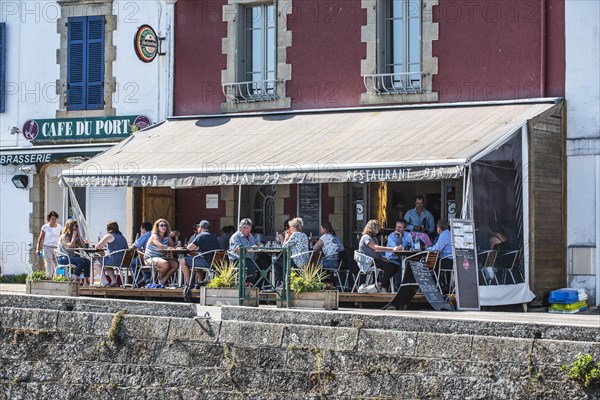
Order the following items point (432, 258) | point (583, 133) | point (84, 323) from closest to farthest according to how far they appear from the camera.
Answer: point (84, 323) < point (432, 258) < point (583, 133)

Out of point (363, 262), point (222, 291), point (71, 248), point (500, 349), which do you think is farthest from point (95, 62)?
point (500, 349)

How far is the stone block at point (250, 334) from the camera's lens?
11.8 metres

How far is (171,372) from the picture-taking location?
1247 centimetres

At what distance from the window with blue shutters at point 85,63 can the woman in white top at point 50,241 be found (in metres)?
2.16

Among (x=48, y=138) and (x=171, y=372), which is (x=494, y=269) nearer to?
(x=171, y=372)

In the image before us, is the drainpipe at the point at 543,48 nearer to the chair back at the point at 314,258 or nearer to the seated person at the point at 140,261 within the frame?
the chair back at the point at 314,258

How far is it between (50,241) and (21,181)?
2287 millimetres

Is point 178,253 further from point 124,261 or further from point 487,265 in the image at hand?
point 487,265

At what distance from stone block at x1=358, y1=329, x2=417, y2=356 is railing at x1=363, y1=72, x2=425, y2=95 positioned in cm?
788

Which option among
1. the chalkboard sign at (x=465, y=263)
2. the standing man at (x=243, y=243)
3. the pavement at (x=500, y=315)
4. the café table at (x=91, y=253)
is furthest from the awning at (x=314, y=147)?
the pavement at (x=500, y=315)

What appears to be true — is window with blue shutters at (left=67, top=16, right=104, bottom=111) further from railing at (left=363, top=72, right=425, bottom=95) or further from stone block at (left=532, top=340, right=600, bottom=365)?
stone block at (left=532, top=340, right=600, bottom=365)

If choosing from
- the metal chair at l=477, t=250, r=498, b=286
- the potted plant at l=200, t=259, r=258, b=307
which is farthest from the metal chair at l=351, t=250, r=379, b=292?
the potted plant at l=200, t=259, r=258, b=307

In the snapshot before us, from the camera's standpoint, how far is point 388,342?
1109cm

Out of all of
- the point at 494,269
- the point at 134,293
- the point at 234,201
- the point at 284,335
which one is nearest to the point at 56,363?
the point at 284,335
